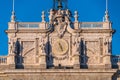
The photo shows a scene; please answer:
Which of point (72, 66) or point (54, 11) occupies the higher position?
point (54, 11)

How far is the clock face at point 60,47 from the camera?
266ft

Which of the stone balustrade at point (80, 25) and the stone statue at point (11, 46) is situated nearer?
the stone statue at point (11, 46)

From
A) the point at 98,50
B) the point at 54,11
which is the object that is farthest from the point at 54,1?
the point at 98,50

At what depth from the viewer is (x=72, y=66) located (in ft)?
265

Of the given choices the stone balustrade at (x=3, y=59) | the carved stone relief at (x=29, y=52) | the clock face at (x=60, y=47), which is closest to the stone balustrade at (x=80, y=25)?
the carved stone relief at (x=29, y=52)

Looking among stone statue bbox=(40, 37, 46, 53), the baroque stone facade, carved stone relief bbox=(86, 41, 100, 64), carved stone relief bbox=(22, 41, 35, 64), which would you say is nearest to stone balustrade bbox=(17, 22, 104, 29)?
the baroque stone facade

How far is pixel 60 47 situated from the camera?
266ft

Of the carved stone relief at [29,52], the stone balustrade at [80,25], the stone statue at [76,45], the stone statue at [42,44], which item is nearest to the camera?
the stone statue at [42,44]

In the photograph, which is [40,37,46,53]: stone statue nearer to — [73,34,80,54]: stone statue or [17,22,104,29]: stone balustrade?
[17,22,104,29]: stone balustrade

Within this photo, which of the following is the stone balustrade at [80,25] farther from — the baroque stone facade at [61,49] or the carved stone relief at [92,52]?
the carved stone relief at [92,52]

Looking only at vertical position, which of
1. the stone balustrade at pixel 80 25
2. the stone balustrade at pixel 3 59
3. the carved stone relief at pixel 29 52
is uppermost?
the stone balustrade at pixel 80 25

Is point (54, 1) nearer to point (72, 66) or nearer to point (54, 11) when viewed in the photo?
point (54, 11)

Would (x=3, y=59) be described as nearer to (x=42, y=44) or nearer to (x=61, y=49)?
(x=42, y=44)

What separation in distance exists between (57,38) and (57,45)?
2.27 feet
